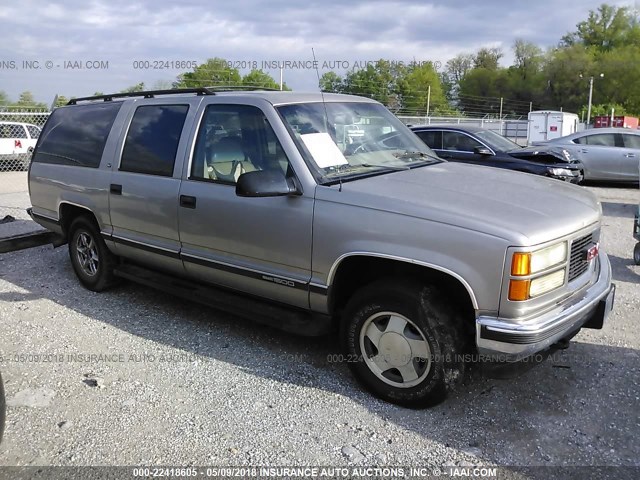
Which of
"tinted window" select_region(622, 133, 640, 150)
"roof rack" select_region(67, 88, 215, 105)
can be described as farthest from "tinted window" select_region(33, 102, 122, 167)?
"tinted window" select_region(622, 133, 640, 150)

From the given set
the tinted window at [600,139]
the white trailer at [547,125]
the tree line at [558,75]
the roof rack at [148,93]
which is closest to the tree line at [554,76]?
the tree line at [558,75]

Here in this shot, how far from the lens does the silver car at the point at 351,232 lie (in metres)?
3.02

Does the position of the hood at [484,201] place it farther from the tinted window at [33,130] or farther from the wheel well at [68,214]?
the tinted window at [33,130]

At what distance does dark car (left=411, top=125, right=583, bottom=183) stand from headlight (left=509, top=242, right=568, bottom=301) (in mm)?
6900

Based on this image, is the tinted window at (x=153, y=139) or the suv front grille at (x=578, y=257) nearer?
the suv front grille at (x=578, y=257)

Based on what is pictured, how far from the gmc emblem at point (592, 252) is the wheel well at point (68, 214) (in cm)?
445

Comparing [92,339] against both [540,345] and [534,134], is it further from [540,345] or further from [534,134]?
[534,134]

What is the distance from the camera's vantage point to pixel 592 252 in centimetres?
359

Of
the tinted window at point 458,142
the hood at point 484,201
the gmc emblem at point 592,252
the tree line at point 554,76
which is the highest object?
the tree line at point 554,76

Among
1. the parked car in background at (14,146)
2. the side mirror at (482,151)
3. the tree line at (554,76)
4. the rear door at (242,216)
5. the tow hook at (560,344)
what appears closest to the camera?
the tow hook at (560,344)

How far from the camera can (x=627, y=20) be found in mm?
87625

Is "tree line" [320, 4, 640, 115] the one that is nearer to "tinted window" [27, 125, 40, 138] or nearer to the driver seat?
"tinted window" [27, 125, 40, 138]

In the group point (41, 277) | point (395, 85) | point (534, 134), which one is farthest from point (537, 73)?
point (41, 277)

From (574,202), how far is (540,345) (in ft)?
3.45
